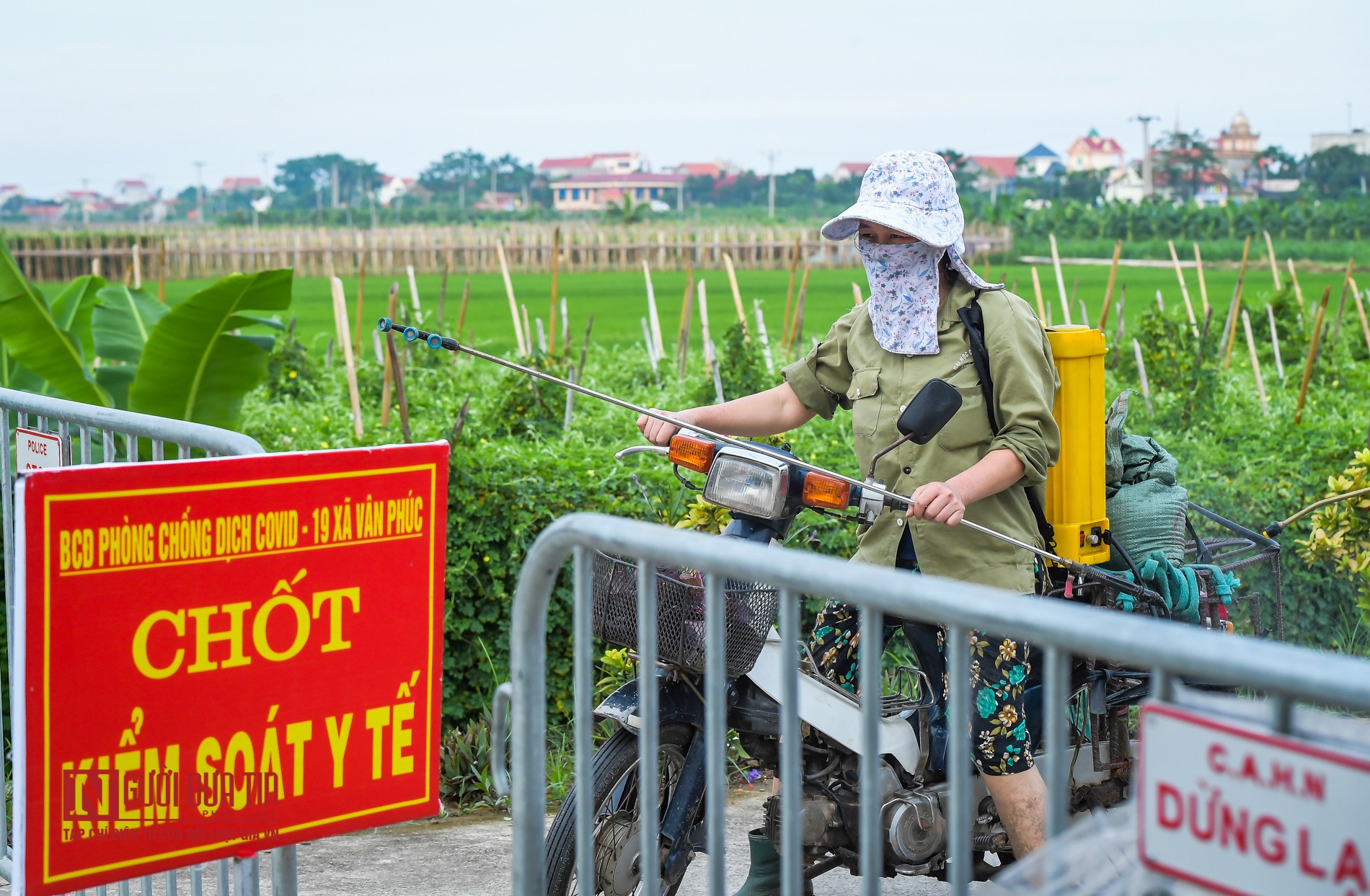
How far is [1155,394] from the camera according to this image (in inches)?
376

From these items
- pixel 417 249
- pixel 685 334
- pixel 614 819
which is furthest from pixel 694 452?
pixel 417 249

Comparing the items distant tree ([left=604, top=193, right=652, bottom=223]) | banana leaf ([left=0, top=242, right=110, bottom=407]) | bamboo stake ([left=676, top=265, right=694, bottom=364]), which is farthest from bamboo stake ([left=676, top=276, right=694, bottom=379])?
distant tree ([left=604, top=193, right=652, bottom=223])

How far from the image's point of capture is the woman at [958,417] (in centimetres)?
334

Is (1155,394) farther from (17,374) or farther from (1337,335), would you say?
(17,374)

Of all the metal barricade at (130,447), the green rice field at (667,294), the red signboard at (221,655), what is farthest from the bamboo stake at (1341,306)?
the red signboard at (221,655)

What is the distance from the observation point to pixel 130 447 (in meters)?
3.39

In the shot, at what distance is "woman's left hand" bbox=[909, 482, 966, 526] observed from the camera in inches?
121

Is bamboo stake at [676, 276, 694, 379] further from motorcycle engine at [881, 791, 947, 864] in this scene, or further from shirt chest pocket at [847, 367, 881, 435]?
motorcycle engine at [881, 791, 947, 864]

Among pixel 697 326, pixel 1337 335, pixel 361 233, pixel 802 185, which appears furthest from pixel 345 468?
pixel 802 185

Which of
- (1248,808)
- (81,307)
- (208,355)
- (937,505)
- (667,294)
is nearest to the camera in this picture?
(1248,808)

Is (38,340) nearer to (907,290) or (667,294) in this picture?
(907,290)

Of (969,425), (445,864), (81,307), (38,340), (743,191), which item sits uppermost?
(743,191)

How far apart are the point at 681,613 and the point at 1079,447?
1.16 metres

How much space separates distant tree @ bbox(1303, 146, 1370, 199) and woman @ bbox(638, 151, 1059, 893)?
64503 millimetres
